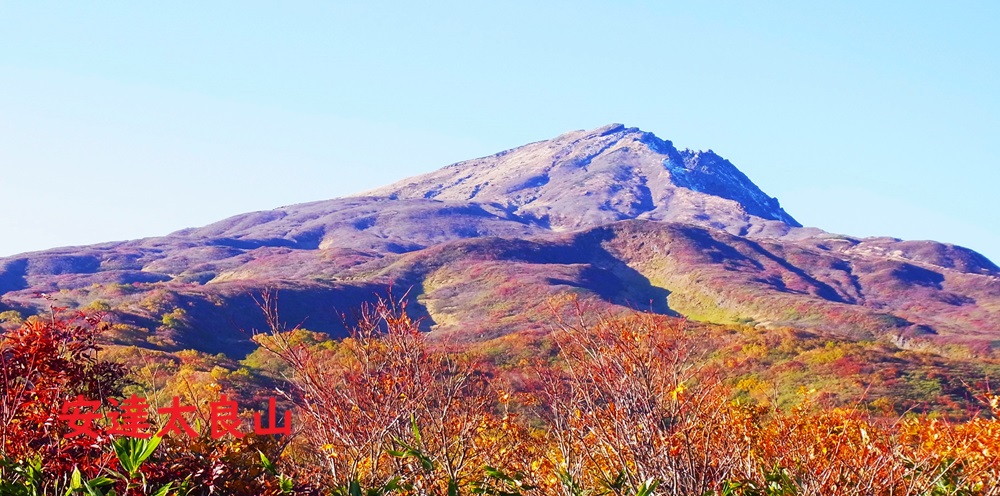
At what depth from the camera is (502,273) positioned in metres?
56.8

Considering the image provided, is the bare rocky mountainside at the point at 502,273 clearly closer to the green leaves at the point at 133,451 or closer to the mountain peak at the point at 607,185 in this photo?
the mountain peak at the point at 607,185

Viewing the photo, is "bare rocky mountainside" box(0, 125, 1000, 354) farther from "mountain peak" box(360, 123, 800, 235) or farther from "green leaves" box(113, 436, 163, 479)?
"green leaves" box(113, 436, 163, 479)

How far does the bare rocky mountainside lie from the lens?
40.3 meters

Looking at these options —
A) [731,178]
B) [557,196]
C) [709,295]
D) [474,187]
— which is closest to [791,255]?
[709,295]

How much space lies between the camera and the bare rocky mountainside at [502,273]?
40.3 m

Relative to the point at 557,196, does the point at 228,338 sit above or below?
below

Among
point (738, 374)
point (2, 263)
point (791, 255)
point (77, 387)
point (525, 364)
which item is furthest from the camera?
point (791, 255)

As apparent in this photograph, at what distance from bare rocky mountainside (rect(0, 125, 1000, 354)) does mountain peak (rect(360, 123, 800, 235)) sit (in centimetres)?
132

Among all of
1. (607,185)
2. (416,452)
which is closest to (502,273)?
(416,452)

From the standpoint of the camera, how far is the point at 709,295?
53156mm

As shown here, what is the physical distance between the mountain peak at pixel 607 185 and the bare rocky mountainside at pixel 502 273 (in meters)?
1.32

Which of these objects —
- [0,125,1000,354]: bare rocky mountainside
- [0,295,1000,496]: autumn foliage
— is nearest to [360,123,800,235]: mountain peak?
[0,125,1000,354]: bare rocky mountainside

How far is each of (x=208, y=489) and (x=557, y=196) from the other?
131 metres

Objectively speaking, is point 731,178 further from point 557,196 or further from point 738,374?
point 738,374
